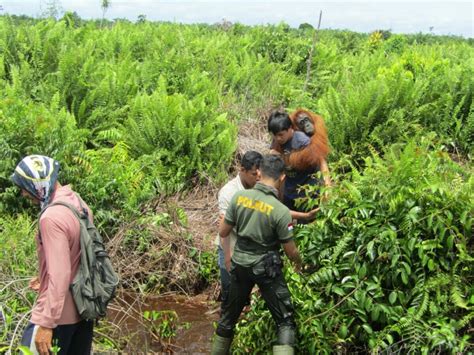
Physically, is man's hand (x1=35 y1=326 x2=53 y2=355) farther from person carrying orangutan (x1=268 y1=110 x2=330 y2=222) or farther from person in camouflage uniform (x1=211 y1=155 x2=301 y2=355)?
person carrying orangutan (x1=268 y1=110 x2=330 y2=222)

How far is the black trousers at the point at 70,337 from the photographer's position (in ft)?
11.5

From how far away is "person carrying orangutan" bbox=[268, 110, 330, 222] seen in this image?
5.57 metres

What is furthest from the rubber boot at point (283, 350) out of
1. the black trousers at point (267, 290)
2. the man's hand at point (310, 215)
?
the man's hand at point (310, 215)

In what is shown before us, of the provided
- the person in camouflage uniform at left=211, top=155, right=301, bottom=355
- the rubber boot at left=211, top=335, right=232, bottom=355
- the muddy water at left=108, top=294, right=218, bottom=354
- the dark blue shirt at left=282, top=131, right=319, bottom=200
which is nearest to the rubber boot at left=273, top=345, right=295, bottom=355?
the person in camouflage uniform at left=211, top=155, right=301, bottom=355

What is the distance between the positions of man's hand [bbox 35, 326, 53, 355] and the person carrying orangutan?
269 centimetres

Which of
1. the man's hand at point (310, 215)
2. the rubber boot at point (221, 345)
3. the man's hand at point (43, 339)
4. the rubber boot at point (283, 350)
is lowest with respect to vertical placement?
the rubber boot at point (221, 345)

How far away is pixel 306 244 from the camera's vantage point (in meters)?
4.93

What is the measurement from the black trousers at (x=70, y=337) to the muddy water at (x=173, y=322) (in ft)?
4.14

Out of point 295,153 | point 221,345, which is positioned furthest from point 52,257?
point 295,153

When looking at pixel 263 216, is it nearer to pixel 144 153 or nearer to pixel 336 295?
pixel 336 295

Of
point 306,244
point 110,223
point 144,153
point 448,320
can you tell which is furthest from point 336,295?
point 144,153

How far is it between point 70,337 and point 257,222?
1.49 metres

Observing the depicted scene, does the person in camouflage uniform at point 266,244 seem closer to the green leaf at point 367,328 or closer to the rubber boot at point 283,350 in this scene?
the rubber boot at point 283,350

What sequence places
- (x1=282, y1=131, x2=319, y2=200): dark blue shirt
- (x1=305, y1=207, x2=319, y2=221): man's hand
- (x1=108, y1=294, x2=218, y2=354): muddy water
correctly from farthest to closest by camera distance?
1. (x1=282, y1=131, x2=319, y2=200): dark blue shirt
2. (x1=108, y1=294, x2=218, y2=354): muddy water
3. (x1=305, y1=207, x2=319, y2=221): man's hand
